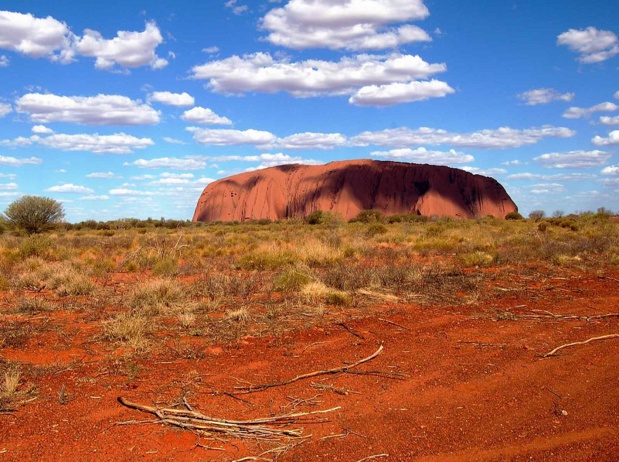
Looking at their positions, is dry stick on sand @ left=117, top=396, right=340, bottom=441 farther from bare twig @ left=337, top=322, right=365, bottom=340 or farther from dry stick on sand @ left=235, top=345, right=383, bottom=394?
bare twig @ left=337, top=322, right=365, bottom=340

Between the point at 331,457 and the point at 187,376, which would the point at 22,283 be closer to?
the point at 187,376

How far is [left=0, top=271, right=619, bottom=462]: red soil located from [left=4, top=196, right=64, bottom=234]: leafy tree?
93.9ft

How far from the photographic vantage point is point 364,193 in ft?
242

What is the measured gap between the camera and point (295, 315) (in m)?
7.94

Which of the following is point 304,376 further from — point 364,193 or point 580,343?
point 364,193

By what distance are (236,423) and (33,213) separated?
3396 centimetres

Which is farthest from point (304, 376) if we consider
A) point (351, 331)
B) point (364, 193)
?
point (364, 193)

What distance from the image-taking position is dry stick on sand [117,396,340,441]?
162 inches

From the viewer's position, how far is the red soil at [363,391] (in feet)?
12.8

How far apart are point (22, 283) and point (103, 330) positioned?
18.5 feet

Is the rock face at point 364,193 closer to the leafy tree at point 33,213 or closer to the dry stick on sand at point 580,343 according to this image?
the leafy tree at point 33,213

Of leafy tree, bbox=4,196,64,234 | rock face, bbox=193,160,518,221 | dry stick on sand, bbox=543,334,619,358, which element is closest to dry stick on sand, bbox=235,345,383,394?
dry stick on sand, bbox=543,334,619,358

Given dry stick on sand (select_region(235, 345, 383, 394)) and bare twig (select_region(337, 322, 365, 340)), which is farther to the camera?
bare twig (select_region(337, 322, 365, 340))

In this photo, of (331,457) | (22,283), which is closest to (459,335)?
(331,457)
